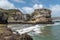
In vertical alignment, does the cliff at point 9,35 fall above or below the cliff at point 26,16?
below

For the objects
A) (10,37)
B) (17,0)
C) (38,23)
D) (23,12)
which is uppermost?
(17,0)

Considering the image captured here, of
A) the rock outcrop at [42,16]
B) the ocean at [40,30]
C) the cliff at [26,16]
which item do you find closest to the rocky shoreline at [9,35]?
the ocean at [40,30]

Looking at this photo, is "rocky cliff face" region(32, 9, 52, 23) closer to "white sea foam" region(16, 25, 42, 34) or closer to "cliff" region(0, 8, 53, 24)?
"cliff" region(0, 8, 53, 24)

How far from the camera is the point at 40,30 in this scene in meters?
5.30

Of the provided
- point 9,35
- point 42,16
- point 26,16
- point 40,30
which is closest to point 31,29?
point 40,30

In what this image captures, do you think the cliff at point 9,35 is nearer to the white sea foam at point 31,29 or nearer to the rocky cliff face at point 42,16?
the white sea foam at point 31,29

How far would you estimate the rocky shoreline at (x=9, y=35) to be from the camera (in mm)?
5080

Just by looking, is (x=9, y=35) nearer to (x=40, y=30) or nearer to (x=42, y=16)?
(x=40, y=30)

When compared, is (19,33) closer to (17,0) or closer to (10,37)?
(10,37)

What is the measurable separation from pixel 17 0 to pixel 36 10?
758mm

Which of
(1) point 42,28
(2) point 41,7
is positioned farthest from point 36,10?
(1) point 42,28

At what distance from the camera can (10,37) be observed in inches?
200

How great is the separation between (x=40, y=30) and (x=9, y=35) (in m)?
1.08

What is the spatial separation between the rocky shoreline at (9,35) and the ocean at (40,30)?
12 cm
